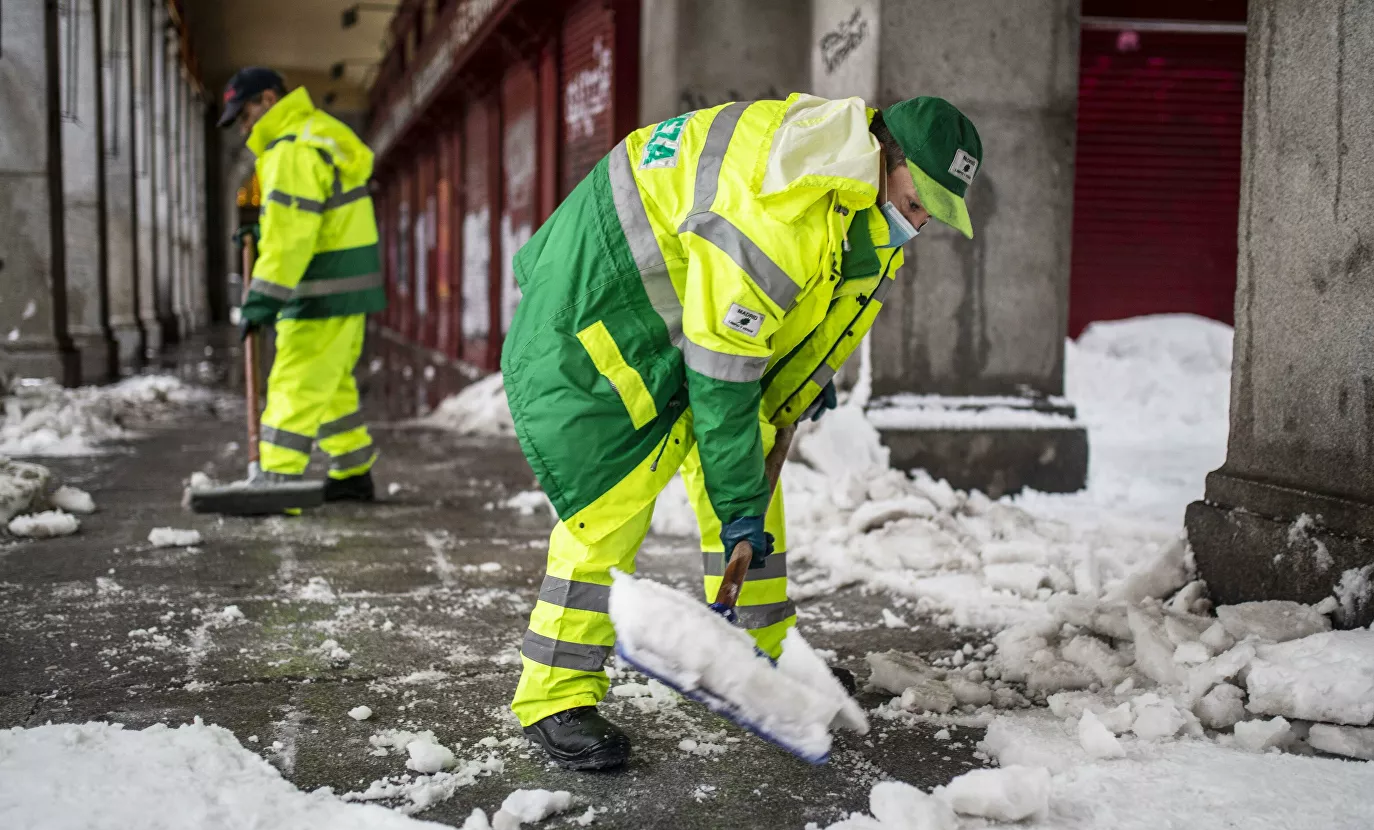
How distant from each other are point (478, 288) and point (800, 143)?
15.2m

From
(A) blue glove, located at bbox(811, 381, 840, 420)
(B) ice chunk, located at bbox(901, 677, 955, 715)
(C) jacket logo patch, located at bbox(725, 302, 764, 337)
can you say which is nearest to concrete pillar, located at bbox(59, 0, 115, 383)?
(A) blue glove, located at bbox(811, 381, 840, 420)

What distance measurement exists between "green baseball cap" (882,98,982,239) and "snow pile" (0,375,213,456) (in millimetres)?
6671

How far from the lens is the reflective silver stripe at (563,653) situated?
8.86ft

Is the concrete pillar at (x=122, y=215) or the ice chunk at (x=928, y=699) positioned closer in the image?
the ice chunk at (x=928, y=699)

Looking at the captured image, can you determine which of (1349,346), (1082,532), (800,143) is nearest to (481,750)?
(800,143)

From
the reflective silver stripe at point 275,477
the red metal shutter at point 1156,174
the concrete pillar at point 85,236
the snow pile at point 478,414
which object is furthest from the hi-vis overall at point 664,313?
the concrete pillar at point 85,236

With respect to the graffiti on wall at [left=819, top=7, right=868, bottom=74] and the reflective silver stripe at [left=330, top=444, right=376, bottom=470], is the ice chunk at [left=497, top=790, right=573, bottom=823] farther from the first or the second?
the graffiti on wall at [left=819, top=7, right=868, bottom=74]

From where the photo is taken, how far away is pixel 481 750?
2764 millimetres

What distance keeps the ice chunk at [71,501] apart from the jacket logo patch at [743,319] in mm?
4296

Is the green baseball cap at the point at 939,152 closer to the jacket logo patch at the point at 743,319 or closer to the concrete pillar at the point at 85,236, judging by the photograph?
the jacket logo patch at the point at 743,319

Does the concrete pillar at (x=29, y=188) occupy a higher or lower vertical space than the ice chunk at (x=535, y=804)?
higher

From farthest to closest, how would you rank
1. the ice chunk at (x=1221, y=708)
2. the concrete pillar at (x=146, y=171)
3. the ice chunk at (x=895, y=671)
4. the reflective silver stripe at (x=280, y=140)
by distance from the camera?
the concrete pillar at (x=146, y=171)
the reflective silver stripe at (x=280, y=140)
the ice chunk at (x=895, y=671)
the ice chunk at (x=1221, y=708)

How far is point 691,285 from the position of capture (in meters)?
2.42

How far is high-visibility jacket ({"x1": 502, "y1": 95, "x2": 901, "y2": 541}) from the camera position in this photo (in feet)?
7.83
